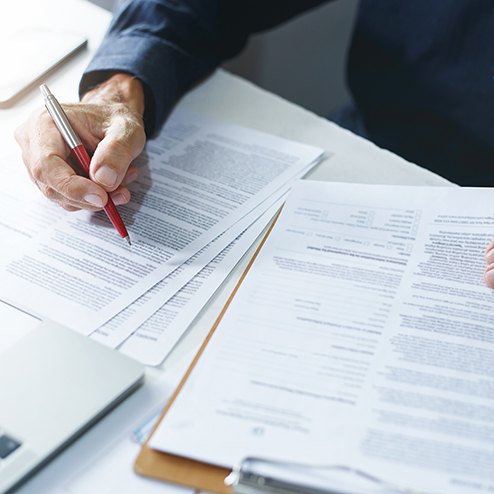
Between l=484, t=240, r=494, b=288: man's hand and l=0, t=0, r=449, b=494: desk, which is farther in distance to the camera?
l=484, t=240, r=494, b=288: man's hand

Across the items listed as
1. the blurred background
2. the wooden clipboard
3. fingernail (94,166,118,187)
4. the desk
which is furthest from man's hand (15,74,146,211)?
the blurred background

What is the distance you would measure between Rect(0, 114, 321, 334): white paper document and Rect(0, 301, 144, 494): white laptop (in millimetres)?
38

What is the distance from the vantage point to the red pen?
28.9 inches

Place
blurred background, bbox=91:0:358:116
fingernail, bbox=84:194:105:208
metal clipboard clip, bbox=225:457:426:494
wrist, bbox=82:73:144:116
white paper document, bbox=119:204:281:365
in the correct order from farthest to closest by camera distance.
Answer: blurred background, bbox=91:0:358:116, wrist, bbox=82:73:144:116, fingernail, bbox=84:194:105:208, white paper document, bbox=119:204:281:365, metal clipboard clip, bbox=225:457:426:494

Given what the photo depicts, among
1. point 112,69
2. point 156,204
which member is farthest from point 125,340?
point 112,69

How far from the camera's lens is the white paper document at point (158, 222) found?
26.3 inches

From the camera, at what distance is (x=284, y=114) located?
949 millimetres

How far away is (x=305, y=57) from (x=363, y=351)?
54.0 inches

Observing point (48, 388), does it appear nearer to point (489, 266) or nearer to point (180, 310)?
point (180, 310)

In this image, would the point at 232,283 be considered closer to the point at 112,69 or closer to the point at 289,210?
the point at 289,210

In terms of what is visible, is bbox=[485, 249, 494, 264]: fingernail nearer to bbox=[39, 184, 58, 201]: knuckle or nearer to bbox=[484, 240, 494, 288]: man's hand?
bbox=[484, 240, 494, 288]: man's hand

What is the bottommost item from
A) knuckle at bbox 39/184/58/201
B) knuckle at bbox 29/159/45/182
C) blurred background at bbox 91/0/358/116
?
knuckle at bbox 39/184/58/201

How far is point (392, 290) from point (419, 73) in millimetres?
580

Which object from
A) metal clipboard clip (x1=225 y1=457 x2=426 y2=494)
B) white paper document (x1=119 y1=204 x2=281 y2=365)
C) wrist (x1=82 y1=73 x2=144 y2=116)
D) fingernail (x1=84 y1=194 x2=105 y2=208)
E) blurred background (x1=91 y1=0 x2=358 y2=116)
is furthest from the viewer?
blurred background (x1=91 y1=0 x2=358 y2=116)
